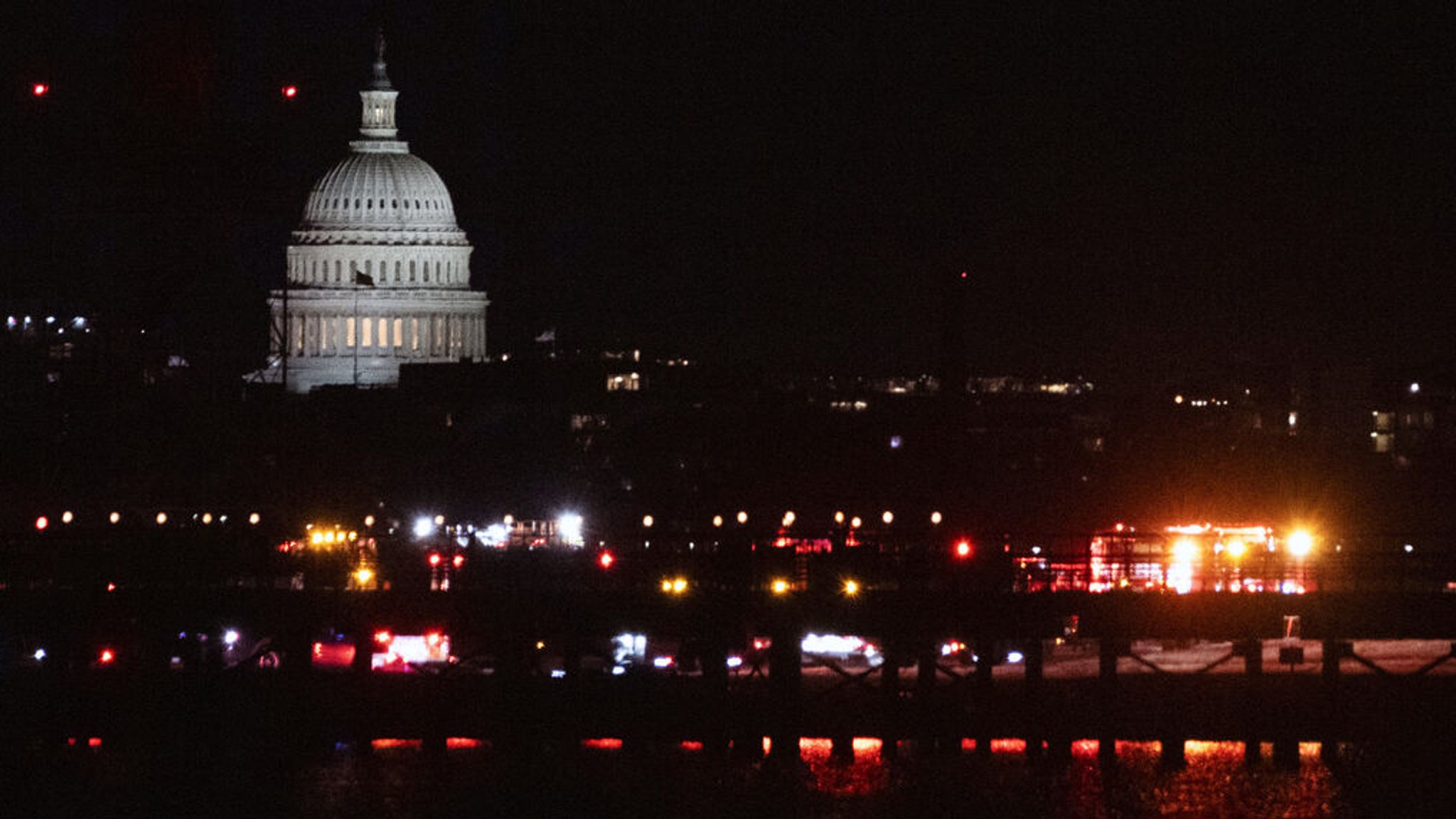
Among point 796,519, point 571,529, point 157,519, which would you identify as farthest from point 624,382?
point 157,519

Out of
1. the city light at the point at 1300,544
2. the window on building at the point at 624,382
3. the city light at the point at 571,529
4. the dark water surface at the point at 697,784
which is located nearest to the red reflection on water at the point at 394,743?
the dark water surface at the point at 697,784

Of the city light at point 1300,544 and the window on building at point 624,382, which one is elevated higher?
the window on building at point 624,382

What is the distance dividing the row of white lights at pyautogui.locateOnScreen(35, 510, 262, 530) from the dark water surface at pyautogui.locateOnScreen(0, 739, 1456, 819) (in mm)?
20690

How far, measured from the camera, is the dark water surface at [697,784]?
222ft

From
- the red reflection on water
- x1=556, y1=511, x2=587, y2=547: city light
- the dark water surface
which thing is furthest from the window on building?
the dark water surface

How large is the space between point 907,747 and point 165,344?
304 ft

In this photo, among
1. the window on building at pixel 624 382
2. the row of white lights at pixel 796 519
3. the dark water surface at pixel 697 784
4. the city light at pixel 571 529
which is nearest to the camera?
the dark water surface at pixel 697 784

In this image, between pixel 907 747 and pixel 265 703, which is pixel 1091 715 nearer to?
pixel 907 747

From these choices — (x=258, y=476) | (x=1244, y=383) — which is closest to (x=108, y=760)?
(x=258, y=476)

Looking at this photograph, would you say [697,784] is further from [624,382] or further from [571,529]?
[624,382]

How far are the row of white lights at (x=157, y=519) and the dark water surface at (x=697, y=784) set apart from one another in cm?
2069

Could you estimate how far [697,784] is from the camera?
69750mm

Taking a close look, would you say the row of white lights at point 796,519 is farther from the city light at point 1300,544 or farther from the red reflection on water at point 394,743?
the red reflection on water at point 394,743

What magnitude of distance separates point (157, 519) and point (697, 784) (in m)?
29.5
